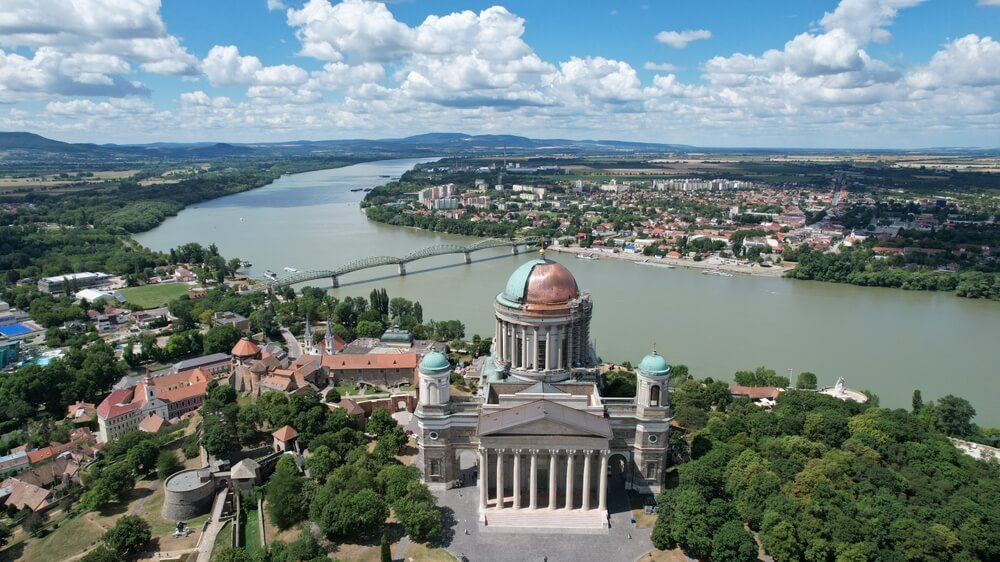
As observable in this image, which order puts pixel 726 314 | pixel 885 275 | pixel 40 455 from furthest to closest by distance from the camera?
1. pixel 885 275
2. pixel 726 314
3. pixel 40 455

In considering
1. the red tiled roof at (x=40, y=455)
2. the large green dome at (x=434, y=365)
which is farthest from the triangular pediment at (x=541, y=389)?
the red tiled roof at (x=40, y=455)

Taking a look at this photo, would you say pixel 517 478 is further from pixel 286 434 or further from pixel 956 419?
pixel 956 419

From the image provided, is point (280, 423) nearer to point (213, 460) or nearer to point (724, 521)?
point (213, 460)

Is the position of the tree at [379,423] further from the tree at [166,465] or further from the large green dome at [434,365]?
the tree at [166,465]

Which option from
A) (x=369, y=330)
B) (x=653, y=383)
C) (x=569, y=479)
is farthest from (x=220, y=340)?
(x=653, y=383)

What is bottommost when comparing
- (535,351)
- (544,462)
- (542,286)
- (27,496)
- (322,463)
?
(27,496)

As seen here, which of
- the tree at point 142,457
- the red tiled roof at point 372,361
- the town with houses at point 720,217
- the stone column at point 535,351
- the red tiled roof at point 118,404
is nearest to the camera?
the stone column at point 535,351

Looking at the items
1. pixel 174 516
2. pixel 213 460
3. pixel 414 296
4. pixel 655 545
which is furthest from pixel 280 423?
pixel 414 296

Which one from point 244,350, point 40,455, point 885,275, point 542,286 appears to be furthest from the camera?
point 885,275
